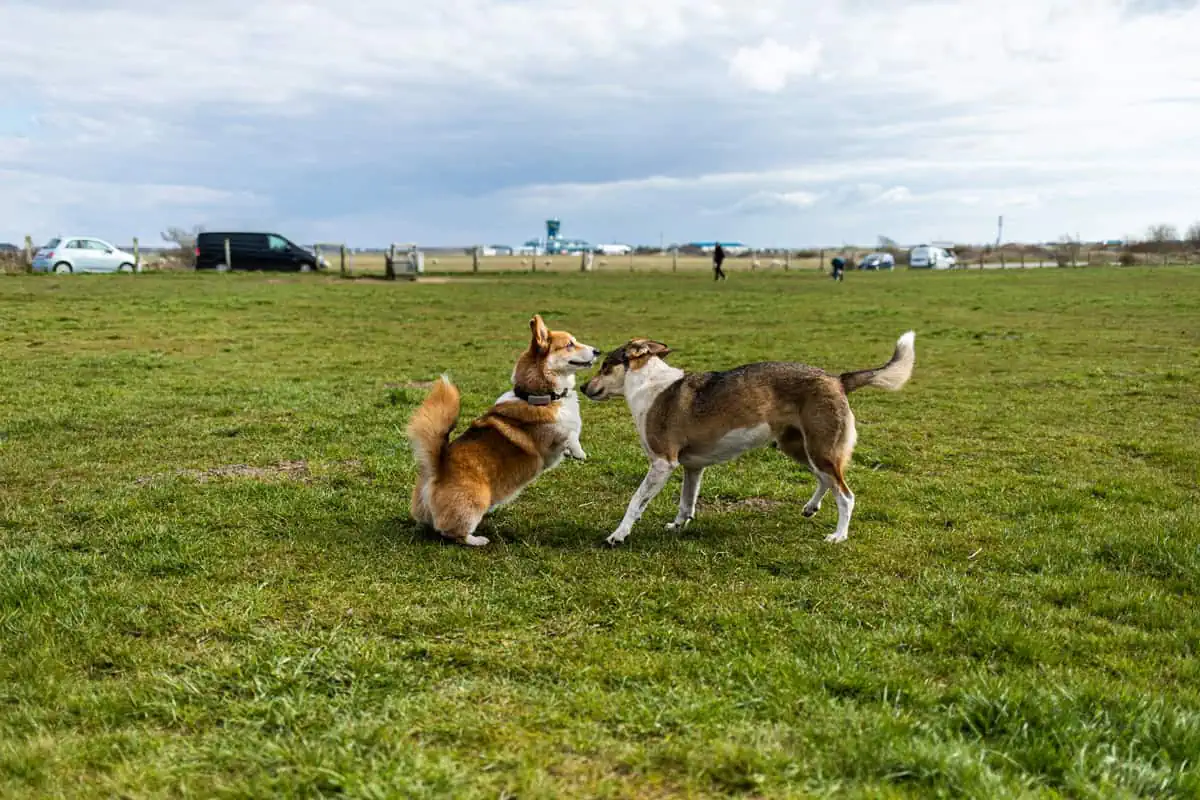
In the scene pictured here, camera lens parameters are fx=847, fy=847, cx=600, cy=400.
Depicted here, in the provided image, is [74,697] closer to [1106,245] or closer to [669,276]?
[669,276]

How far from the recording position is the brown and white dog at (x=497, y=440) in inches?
225

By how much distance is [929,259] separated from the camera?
6512cm

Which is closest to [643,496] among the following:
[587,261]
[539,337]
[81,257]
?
[539,337]

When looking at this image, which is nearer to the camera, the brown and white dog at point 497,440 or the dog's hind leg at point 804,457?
the brown and white dog at point 497,440

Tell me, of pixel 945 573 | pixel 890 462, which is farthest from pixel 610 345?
pixel 945 573

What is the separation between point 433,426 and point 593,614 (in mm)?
1829

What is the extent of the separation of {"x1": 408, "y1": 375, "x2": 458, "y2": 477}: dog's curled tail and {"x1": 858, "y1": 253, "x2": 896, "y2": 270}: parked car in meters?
64.2

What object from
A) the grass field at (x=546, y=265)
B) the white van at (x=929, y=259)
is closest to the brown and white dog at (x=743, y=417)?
the grass field at (x=546, y=265)

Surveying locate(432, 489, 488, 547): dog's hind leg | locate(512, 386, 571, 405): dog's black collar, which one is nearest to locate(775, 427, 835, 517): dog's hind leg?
locate(512, 386, 571, 405): dog's black collar

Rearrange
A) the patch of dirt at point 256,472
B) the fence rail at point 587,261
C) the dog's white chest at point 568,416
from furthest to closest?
the fence rail at point 587,261 < the patch of dirt at point 256,472 < the dog's white chest at point 568,416

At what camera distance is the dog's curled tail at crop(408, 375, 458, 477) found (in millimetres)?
5699

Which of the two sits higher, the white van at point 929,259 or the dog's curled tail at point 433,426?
the white van at point 929,259

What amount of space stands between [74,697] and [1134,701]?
448cm

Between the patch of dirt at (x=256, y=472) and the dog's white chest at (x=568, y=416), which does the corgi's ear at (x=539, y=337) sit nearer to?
the dog's white chest at (x=568, y=416)
